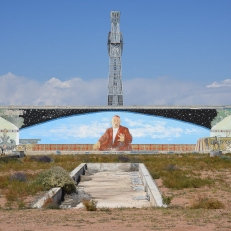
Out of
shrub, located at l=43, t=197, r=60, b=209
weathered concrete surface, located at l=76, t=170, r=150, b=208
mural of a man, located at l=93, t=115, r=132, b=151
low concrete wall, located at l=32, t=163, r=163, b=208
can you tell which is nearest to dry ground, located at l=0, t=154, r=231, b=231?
shrub, located at l=43, t=197, r=60, b=209

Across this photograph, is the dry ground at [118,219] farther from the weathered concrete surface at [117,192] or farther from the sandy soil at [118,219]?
the weathered concrete surface at [117,192]

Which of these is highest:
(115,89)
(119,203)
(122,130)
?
(115,89)

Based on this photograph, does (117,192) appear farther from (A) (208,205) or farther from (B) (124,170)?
(B) (124,170)

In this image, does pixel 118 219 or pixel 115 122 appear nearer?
pixel 118 219

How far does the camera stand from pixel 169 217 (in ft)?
37.6

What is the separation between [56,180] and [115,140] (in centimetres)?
3465

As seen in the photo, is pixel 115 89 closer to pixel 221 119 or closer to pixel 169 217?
pixel 221 119

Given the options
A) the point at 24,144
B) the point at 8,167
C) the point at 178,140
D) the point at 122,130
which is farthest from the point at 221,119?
the point at 8,167

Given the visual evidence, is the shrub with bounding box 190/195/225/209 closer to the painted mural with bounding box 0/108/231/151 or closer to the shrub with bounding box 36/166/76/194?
the shrub with bounding box 36/166/76/194

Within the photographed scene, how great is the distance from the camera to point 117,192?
20.1 metres

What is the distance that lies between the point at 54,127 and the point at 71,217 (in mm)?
43057

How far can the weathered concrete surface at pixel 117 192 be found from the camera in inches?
649

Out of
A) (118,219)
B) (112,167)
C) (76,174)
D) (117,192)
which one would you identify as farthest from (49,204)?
(112,167)

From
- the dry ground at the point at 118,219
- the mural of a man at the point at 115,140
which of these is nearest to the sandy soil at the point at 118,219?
the dry ground at the point at 118,219
